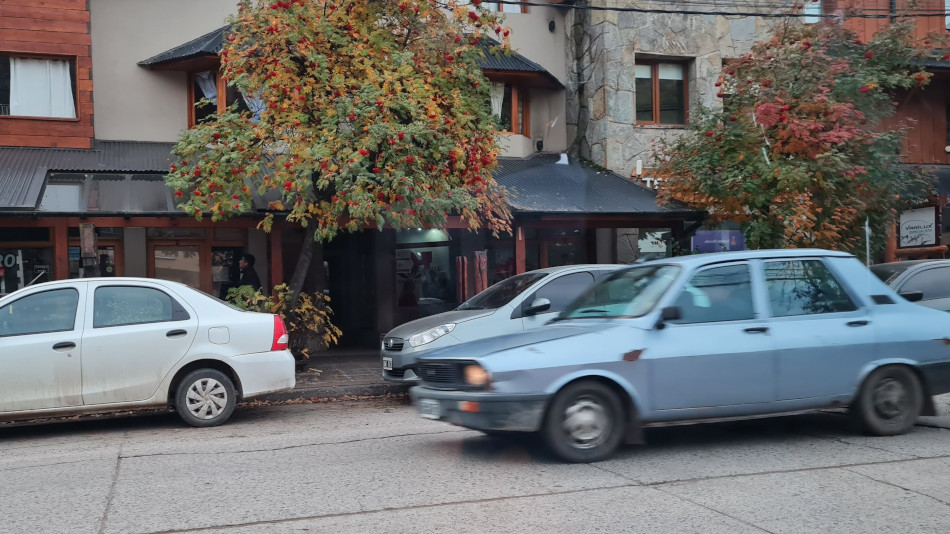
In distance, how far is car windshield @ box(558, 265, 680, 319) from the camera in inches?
264

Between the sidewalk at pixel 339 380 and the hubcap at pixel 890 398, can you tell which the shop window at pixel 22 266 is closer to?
the sidewalk at pixel 339 380

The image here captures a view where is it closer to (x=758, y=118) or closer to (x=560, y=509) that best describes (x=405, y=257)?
(x=758, y=118)

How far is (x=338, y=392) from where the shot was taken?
449 inches

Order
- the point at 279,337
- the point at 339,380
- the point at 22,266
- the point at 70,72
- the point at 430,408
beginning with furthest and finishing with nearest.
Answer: the point at 70,72, the point at 22,266, the point at 339,380, the point at 279,337, the point at 430,408

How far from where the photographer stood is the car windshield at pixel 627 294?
6707 mm

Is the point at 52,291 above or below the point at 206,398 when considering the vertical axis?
above

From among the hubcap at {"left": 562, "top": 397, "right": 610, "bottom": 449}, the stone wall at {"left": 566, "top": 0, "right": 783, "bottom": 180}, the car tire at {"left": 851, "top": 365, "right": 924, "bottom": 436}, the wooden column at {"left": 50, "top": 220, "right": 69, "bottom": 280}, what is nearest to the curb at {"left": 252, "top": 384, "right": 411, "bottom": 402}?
the wooden column at {"left": 50, "top": 220, "right": 69, "bottom": 280}

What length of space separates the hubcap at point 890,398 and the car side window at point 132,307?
6.62 m

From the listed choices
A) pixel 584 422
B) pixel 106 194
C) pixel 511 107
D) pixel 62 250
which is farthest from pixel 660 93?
pixel 584 422

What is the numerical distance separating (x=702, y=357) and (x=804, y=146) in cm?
779

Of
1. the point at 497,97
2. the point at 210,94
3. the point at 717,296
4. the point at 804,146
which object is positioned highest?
the point at 497,97


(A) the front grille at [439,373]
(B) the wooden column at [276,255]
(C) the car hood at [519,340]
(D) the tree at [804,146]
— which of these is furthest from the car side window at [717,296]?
(B) the wooden column at [276,255]

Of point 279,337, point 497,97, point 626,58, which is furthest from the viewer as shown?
point 626,58

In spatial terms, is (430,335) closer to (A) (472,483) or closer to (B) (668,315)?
(B) (668,315)
